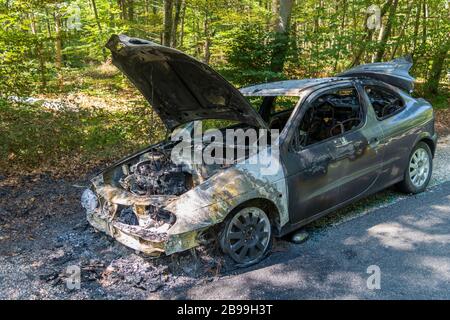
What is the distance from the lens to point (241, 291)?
3.49 metres

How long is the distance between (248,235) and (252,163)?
2.34 ft

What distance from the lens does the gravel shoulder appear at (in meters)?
3.55

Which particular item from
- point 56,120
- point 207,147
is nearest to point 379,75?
point 207,147

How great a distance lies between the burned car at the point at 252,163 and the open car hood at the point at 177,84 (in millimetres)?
16

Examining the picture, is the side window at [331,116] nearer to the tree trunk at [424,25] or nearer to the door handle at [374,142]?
the door handle at [374,142]

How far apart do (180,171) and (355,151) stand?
6.65ft

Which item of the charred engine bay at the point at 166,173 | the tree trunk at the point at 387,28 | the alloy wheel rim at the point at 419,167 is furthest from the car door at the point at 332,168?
the tree trunk at the point at 387,28

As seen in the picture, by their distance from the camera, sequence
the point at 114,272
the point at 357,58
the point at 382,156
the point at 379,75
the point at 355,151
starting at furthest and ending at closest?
the point at 357,58, the point at 379,75, the point at 382,156, the point at 355,151, the point at 114,272

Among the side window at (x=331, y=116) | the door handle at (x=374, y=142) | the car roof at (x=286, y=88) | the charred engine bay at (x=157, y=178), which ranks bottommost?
the charred engine bay at (x=157, y=178)

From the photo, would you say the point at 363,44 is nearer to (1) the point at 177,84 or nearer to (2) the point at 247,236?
(1) the point at 177,84

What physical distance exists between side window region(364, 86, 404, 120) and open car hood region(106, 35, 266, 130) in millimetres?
1901

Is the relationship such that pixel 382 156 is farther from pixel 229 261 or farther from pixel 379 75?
pixel 229 261

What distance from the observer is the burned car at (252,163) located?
3.72 meters

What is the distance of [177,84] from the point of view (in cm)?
466
